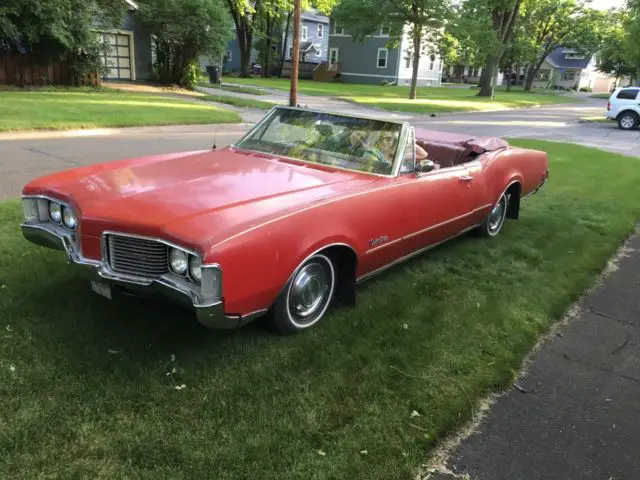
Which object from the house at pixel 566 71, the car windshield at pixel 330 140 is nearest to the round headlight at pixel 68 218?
the car windshield at pixel 330 140

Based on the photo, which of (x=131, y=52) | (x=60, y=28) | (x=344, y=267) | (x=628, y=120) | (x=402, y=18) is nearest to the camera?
(x=344, y=267)

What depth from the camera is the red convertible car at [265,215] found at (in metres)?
2.90

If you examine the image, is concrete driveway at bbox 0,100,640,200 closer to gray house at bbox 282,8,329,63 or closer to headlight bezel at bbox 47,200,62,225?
headlight bezel at bbox 47,200,62,225

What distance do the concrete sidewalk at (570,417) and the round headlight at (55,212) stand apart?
8.65ft

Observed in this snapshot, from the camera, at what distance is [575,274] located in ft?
16.9

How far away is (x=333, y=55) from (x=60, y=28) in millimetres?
37635

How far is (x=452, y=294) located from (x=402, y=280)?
432 mm

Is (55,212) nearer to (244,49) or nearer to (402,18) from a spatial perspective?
(402,18)

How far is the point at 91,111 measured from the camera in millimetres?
14984

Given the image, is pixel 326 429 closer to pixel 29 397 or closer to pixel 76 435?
pixel 76 435

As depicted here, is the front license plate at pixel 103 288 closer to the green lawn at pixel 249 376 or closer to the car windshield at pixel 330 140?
the green lawn at pixel 249 376

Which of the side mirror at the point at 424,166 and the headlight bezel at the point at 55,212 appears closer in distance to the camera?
the headlight bezel at the point at 55,212

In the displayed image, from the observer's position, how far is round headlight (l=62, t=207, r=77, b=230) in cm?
337

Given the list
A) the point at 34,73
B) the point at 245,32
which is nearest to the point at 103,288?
the point at 34,73
